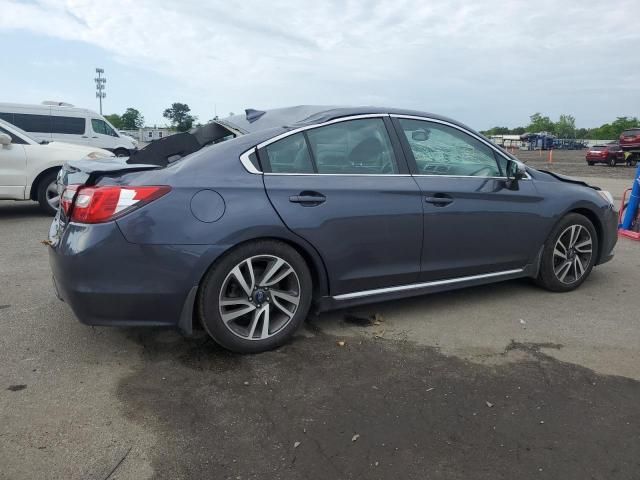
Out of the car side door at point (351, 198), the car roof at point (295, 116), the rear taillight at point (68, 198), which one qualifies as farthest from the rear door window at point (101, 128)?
the car side door at point (351, 198)

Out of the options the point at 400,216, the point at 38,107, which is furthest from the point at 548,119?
the point at 400,216

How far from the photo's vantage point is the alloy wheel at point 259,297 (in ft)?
11.0

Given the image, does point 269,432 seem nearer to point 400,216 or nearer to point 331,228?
point 331,228

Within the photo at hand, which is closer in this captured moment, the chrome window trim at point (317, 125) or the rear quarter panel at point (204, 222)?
the rear quarter panel at point (204, 222)

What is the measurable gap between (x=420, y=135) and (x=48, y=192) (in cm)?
661

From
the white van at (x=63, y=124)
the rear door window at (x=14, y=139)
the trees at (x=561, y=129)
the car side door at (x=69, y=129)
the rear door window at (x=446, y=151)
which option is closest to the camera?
the rear door window at (x=446, y=151)

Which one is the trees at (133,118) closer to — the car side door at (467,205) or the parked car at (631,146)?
the parked car at (631,146)

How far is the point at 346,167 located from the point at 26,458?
8.13 feet

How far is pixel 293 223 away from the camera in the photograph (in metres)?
3.44

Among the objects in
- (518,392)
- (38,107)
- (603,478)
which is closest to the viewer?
(603,478)

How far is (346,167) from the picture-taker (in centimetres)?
376

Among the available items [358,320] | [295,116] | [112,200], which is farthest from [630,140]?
[112,200]

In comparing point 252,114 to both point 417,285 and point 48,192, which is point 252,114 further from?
point 48,192

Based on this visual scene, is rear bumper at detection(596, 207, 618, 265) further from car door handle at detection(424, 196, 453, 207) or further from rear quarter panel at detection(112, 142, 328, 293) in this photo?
rear quarter panel at detection(112, 142, 328, 293)
